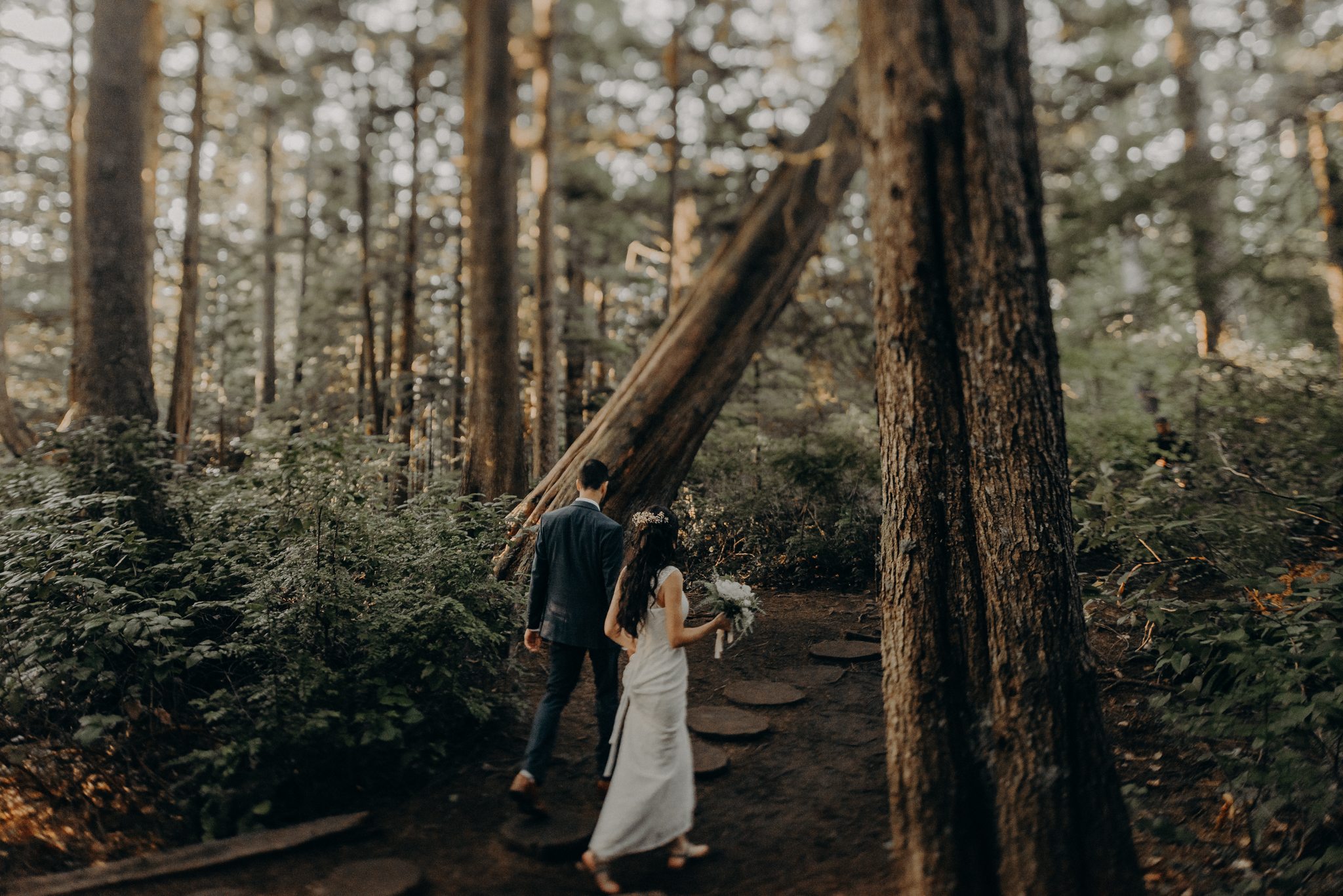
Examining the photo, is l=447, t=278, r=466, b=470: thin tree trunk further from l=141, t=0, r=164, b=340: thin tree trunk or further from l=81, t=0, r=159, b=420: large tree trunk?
l=141, t=0, r=164, b=340: thin tree trunk

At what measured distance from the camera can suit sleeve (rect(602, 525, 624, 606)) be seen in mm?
4391

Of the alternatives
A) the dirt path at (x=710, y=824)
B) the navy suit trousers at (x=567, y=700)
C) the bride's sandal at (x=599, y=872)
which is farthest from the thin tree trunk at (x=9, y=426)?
the bride's sandal at (x=599, y=872)

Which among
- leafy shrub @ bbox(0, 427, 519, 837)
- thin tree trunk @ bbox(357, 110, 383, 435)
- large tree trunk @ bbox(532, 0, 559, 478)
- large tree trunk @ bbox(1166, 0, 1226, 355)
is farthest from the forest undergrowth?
thin tree trunk @ bbox(357, 110, 383, 435)

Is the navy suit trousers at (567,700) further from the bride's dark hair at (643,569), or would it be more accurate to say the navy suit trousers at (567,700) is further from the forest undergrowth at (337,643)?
the forest undergrowth at (337,643)

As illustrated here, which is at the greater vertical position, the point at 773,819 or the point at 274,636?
the point at 274,636

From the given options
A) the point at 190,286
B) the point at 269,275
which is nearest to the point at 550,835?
the point at 190,286

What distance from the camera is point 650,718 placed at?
384cm

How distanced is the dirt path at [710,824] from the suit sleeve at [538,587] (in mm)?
1013

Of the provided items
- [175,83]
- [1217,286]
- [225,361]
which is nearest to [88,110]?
[175,83]

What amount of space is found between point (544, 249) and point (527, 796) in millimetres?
9657

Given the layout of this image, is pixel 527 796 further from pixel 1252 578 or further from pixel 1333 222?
pixel 1333 222

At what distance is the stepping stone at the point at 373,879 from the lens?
3.29m

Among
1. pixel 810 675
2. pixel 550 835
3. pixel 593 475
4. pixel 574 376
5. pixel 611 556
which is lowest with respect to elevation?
pixel 550 835

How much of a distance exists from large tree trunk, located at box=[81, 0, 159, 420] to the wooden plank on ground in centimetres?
758
